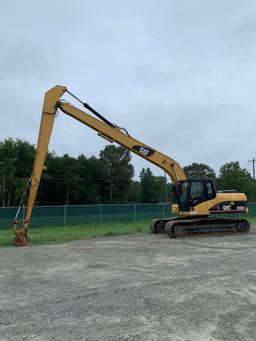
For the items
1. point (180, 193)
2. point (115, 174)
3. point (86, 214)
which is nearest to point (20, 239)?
point (180, 193)

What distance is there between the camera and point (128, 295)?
25.0ft

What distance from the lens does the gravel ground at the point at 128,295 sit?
5.66 metres

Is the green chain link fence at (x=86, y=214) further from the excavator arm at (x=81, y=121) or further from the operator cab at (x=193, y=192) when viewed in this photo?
the operator cab at (x=193, y=192)

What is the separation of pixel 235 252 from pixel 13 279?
7209 millimetres

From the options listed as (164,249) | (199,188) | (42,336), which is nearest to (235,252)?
(164,249)

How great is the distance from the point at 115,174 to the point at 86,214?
71.7 metres

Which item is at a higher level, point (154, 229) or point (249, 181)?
point (249, 181)

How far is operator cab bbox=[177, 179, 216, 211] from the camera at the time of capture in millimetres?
19812

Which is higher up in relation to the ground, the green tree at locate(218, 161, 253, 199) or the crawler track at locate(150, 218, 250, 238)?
the green tree at locate(218, 161, 253, 199)

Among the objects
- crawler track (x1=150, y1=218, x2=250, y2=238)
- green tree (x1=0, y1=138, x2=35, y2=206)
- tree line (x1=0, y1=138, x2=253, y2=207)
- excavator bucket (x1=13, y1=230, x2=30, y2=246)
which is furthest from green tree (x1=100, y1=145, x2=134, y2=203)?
excavator bucket (x1=13, y1=230, x2=30, y2=246)

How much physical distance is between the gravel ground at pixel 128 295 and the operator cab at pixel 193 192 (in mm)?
6009

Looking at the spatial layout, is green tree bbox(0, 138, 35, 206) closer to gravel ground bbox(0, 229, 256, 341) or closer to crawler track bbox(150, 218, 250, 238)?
crawler track bbox(150, 218, 250, 238)

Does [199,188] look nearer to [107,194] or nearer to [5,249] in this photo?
[5,249]

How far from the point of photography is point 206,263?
11.3 metres
